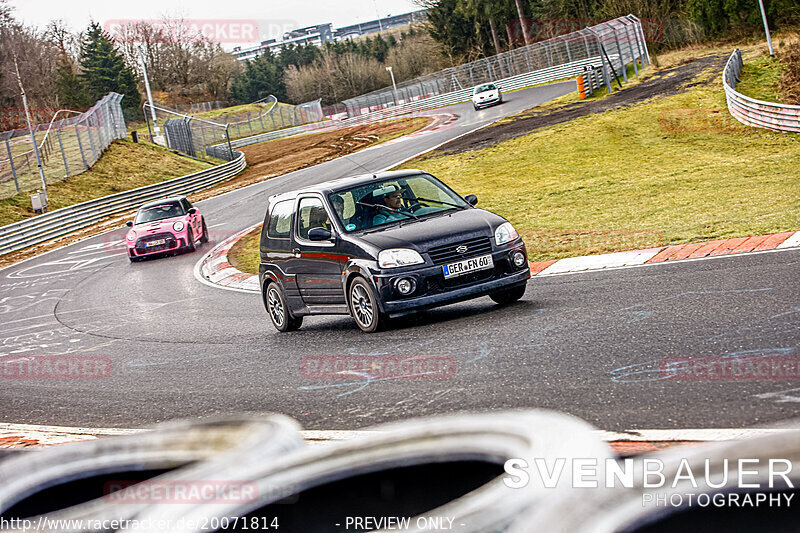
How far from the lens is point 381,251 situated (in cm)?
923

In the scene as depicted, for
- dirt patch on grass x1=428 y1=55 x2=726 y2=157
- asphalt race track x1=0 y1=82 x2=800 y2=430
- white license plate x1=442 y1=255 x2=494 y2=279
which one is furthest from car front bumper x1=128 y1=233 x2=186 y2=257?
white license plate x1=442 y1=255 x2=494 y2=279

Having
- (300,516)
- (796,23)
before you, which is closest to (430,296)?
(300,516)

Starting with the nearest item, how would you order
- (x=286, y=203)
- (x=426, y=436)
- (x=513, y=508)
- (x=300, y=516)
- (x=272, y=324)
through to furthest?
(x=513, y=508)
(x=300, y=516)
(x=426, y=436)
(x=286, y=203)
(x=272, y=324)

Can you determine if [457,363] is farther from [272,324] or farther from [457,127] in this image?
[457,127]

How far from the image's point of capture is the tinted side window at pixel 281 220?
10977 millimetres

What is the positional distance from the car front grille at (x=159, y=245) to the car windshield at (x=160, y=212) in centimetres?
88

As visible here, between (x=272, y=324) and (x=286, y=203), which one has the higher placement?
(x=286, y=203)

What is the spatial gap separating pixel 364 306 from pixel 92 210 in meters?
31.5

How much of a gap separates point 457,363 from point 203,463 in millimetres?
3510

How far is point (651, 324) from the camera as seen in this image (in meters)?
7.29

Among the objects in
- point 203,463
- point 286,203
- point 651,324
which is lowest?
point 651,324

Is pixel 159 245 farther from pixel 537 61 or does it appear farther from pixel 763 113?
pixel 537 61

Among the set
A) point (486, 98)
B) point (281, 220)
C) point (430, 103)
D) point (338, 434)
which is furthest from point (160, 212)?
point (430, 103)

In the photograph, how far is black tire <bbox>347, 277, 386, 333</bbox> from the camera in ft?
30.4
